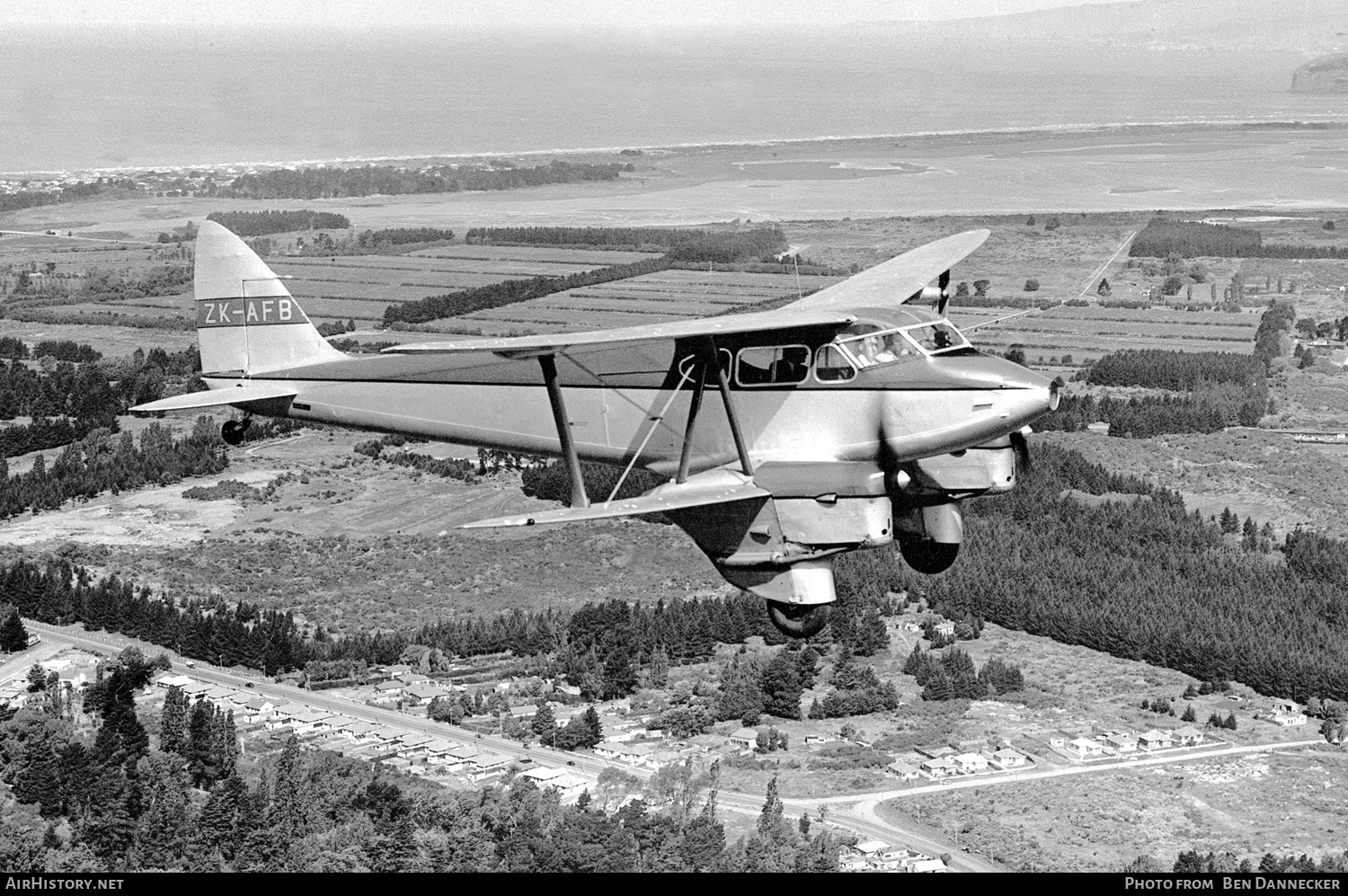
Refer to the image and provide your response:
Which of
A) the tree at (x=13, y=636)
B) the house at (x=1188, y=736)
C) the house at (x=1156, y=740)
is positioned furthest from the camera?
the tree at (x=13, y=636)

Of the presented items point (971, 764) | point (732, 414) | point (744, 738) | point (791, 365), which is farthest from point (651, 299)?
point (732, 414)

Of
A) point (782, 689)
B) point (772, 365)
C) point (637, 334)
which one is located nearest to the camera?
point (637, 334)

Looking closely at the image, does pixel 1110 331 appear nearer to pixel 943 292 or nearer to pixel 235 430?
pixel 943 292

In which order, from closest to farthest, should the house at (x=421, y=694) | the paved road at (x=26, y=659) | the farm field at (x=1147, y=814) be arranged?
the farm field at (x=1147, y=814) < the house at (x=421, y=694) < the paved road at (x=26, y=659)

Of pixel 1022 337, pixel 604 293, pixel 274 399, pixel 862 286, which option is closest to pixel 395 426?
pixel 274 399

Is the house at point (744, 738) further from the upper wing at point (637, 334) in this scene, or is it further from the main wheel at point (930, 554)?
the upper wing at point (637, 334)

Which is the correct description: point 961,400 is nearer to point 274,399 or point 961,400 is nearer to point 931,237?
point 274,399

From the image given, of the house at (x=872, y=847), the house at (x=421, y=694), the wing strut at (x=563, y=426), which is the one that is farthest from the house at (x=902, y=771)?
the wing strut at (x=563, y=426)
